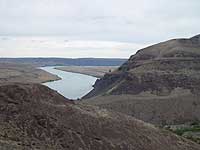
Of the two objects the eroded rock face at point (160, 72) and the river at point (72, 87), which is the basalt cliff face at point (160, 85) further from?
the river at point (72, 87)

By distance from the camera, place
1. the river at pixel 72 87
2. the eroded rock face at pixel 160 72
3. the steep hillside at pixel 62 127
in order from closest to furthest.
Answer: the steep hillside at pixel 62 127
the eroded rock face at pixel 160 72
the river at pixel 72 87

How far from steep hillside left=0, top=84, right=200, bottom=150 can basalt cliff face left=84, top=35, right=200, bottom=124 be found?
3439cm

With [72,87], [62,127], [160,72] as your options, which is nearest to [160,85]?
[160,72]

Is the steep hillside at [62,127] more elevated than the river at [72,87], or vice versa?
the steep hillside at [62,127]

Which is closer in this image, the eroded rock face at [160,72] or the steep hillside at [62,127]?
the steep hillside at [62,127]

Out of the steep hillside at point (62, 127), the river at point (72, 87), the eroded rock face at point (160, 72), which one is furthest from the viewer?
the river at point (72, 87)

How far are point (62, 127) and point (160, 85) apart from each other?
181 ft

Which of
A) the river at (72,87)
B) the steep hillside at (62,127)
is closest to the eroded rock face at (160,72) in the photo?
the river at (72,87)

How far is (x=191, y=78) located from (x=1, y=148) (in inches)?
2426

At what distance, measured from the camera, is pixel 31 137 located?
21062 millimetres

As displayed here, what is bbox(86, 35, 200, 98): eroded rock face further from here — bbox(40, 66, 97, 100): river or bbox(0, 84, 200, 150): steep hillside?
bbox(0, 84, 200, 150): steep hillside

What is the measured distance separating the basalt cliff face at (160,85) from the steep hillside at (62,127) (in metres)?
34.4

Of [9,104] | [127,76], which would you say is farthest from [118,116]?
[127,76]

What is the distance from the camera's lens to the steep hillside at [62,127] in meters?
21.0
